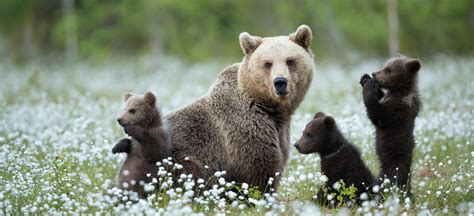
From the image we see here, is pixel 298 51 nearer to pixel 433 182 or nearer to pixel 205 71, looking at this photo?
pixel 433 182

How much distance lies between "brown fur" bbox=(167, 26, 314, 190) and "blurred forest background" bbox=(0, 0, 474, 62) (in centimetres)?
1891

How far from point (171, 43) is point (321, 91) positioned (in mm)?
15477

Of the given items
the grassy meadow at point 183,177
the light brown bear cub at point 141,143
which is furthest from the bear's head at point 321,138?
the light brown bear cub at point 141,143

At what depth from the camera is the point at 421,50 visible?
3092 centimetres

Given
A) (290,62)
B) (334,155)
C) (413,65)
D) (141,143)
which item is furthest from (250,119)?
(413,65)

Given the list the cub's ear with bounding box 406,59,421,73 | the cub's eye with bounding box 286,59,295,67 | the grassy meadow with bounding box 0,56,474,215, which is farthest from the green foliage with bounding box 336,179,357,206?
the cub's eye with bounding box 286,59,295,67

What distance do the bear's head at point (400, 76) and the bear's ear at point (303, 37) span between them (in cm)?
108

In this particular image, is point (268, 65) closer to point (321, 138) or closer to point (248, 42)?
point (248, 42)

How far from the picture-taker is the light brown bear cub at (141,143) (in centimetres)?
671

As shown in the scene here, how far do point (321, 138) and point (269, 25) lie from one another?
94.8ft

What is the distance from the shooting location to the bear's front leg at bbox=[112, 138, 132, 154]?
22.6ft

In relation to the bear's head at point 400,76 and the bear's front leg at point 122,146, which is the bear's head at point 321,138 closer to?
the bear's head at point 400,76

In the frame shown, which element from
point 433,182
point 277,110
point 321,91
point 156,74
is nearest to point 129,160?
point 277,110

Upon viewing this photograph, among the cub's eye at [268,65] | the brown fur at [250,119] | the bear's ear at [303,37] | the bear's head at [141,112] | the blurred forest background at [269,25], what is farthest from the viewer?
the blurred forest background at [269,25]
